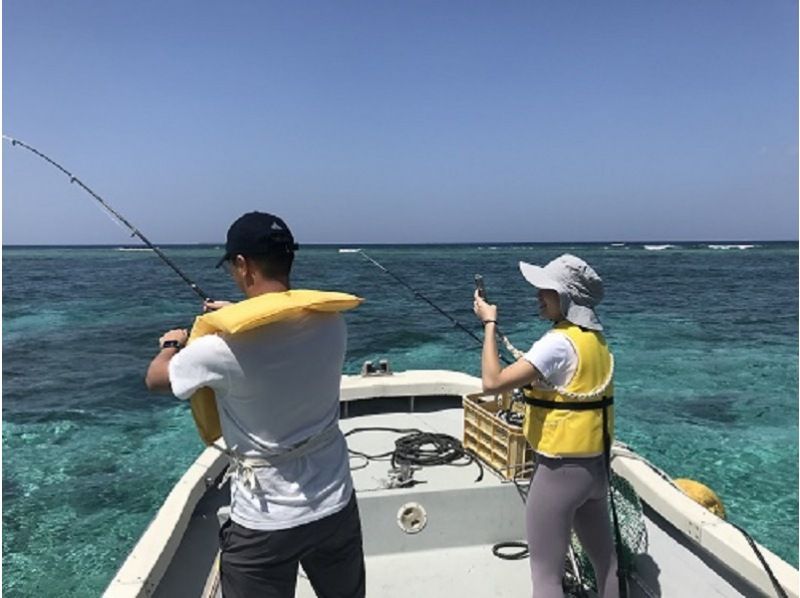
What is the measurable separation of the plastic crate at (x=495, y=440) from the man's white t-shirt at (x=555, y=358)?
1.56 metres

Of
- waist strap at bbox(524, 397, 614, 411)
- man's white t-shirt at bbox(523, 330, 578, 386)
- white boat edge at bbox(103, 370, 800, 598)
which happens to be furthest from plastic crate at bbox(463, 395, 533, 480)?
man's white t-shirt at bbox(523, 330, 578, 386)

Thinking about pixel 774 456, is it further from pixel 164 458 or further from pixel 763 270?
pixel 763 270

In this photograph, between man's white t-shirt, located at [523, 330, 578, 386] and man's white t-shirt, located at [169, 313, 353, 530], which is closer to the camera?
man's white t-shirt, located at [169, 313, 353, 530]

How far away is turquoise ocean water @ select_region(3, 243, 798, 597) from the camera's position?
6.61 m

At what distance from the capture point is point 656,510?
13.1 ft

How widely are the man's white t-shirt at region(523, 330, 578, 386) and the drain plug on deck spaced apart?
1663 millimetres

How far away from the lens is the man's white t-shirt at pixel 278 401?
69.9 inches

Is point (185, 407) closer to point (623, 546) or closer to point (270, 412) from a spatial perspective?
point (623, 546)

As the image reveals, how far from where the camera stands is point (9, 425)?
10.0 meters

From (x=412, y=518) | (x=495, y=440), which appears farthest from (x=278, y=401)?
(x=495, y=440)

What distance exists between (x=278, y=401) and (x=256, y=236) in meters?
0.47

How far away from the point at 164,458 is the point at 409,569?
18.6 feet

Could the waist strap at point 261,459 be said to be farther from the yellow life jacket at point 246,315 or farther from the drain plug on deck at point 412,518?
the drain plug on deck at point 412,518

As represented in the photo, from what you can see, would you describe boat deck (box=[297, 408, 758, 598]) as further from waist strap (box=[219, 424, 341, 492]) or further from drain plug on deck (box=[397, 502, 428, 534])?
waist strap (box=[219, 424, 341, 492])
